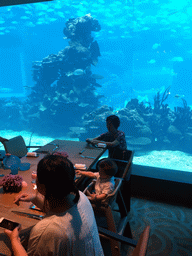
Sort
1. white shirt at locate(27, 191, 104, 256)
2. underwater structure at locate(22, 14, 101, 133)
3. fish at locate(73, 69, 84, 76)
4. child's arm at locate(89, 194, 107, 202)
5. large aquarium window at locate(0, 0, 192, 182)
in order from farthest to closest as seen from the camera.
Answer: fish at locate(73, 69, 84, 76) < underwater structure at locate(22, 14, 101, 133) < large aquarium window at locate(0, 0, 192, 182) < child's arm at locate(89, 194, 107, 202) < white shirt at locate(27, 191, 104, 256)

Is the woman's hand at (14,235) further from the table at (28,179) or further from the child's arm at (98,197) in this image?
the child's arm at (98,197)

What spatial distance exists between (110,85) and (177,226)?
25153mm

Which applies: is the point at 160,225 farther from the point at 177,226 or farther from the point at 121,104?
the point at 121,104

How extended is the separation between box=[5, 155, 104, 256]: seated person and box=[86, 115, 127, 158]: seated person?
206cm

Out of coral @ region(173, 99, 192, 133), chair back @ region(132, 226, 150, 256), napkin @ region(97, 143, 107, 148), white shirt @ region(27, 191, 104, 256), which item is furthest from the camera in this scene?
coral @ region(173, 99, 192, 133)

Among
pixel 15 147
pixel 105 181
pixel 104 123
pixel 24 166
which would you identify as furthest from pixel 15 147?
pixel 104 123

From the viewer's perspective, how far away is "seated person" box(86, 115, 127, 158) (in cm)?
289

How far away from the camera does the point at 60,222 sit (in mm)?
708

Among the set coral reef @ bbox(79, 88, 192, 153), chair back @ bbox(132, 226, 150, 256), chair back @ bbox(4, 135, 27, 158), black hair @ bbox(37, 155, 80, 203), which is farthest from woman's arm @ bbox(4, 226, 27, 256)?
coral reef @ bbox(79, 88, 192, 153)

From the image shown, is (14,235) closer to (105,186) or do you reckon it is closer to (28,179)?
(28,179)

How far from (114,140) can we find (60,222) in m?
2.39

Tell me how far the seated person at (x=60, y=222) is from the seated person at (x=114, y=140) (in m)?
2.06

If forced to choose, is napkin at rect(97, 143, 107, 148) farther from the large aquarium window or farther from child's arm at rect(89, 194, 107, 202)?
the large aquarium window

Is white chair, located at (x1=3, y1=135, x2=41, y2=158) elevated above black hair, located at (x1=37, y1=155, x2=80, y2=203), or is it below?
below
